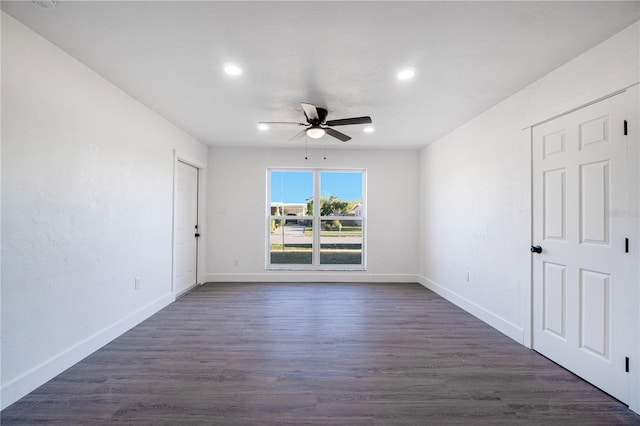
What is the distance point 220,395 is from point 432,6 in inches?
115

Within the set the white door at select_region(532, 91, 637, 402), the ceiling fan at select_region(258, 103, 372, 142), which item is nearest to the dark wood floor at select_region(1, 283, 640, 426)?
the white door at select_region(532, 91, 637, 402)

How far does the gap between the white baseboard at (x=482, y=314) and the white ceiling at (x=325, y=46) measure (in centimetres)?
Result: 244

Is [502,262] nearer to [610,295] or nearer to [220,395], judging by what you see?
[610,295]

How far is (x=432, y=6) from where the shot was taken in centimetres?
169

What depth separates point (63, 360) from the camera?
2.23 metres

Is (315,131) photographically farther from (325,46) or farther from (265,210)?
(265,210)

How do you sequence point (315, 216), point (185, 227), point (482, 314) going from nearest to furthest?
1. point (482, 314)
2. point (185, 227)
3. point (315, 216)


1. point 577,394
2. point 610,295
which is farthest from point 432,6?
point 577,394

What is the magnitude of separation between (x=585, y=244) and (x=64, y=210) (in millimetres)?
4169

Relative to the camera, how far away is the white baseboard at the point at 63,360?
1.85 metres

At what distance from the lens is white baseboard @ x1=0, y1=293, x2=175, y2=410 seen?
185cm

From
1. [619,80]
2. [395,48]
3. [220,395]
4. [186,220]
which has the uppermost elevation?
[395,48]

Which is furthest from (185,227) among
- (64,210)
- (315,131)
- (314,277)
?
(315,131)

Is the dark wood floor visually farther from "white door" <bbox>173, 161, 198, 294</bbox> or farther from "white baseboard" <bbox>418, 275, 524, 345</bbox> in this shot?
"white door" <bbox>173, 161, 198, 294</bbox>
